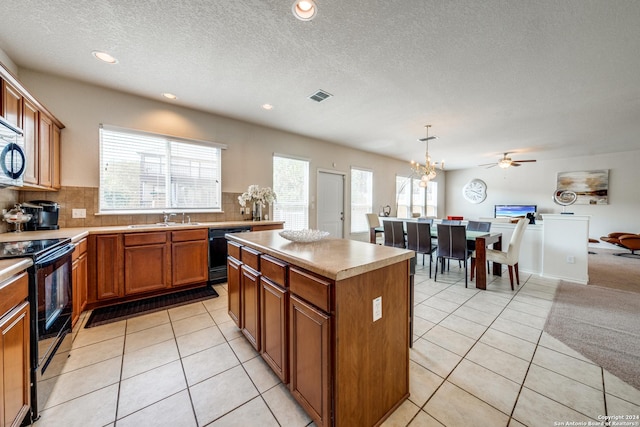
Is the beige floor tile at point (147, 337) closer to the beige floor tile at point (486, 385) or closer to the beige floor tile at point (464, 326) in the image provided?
the beige floor tile at point (486, 385)

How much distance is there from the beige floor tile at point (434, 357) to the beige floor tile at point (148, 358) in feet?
6.29

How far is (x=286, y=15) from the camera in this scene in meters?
1.86

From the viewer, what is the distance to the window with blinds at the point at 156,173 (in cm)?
312

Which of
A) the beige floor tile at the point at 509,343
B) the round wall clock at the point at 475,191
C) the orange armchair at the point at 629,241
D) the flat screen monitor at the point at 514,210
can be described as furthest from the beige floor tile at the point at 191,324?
the round wall clock at the point at 475,191

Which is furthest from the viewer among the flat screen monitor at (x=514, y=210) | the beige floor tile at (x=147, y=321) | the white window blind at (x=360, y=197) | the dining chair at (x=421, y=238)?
the flat screen monitor at (x=514, y=210)

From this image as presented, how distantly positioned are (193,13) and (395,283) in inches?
98.1

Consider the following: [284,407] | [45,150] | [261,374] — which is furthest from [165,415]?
[45,150]

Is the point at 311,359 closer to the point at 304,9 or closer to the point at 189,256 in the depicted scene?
the point at 304,9

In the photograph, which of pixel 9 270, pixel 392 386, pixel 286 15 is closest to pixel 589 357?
pixel 392 386

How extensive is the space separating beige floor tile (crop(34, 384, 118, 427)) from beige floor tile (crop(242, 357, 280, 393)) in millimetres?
773

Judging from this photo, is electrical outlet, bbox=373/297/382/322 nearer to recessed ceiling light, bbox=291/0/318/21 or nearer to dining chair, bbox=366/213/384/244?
recessed ceiling light, bbox=291/0/318/21

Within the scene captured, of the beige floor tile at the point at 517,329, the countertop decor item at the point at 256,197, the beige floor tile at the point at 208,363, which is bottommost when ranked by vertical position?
the beige floor tile at the point at 208,363

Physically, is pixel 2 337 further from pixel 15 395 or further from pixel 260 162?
pixel 260 162

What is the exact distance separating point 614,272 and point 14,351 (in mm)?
7518
